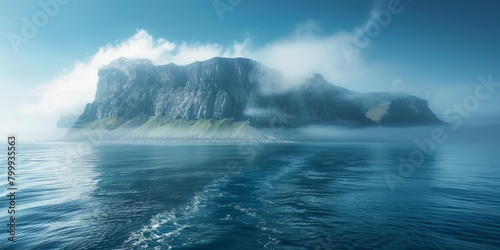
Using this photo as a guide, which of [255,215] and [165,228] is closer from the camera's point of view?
[165,228]

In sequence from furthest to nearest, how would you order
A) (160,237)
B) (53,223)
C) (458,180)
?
(458,180) → (53,223) → (160,237)

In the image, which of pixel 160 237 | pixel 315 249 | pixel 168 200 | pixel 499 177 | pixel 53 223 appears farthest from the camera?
pixel 499 177

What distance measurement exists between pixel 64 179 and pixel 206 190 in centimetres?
5130

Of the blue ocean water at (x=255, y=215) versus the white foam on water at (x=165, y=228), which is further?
the blue ocean water at (x=255, y=215)

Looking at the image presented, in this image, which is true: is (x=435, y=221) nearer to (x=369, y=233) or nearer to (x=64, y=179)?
(x=369, y=233)

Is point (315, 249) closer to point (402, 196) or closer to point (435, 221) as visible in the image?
point (435, 221)

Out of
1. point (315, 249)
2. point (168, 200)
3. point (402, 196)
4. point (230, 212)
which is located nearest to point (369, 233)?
point (315, 249)

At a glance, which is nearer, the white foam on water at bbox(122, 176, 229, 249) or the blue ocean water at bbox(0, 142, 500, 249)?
the white foam on water at bbox(122, 176, 229, 249)

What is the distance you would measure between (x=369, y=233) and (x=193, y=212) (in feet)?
97.4

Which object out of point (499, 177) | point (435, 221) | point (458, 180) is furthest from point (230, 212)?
point (499, 177)

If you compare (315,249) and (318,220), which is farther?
(318,220)

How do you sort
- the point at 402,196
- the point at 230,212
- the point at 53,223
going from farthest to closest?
the point at 402,196, the point at 230,212, the point at 53,223

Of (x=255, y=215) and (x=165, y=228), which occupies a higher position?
(x=165, y=228)

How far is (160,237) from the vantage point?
36469 millimetres
